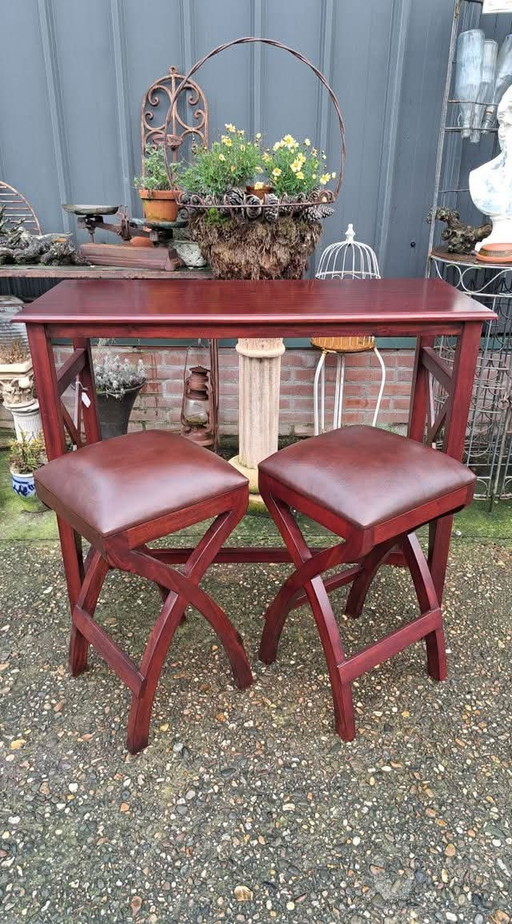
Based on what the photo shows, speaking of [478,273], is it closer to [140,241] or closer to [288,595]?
[140,241]

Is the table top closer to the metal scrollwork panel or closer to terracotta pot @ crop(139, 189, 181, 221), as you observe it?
terracotta pot @ crop(139, 189, 181, 221)

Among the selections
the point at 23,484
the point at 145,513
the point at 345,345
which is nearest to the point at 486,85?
the point at 345,345

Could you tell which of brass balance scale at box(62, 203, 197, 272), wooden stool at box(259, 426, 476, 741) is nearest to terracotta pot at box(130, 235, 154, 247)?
brass balance scale at box(62, 203, 197, 272)

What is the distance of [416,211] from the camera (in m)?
3.18

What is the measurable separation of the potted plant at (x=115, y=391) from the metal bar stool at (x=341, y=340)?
2.94ft

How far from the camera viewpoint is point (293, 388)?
342cm

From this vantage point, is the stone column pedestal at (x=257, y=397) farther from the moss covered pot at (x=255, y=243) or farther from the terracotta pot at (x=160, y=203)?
the terracotta pot at (x=160, y=203)

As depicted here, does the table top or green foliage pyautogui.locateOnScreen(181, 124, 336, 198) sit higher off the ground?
green foliage pyautogui.locateOnScreen(181, 124, 336, 198)

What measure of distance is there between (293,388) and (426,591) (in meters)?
1.73

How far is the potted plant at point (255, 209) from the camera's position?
2.23 meters

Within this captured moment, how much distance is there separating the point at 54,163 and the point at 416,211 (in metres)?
1.83

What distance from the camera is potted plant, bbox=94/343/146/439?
296 cm

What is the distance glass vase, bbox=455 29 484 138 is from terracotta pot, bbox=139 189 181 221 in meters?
1.28

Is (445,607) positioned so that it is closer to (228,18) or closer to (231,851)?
(231,851)
